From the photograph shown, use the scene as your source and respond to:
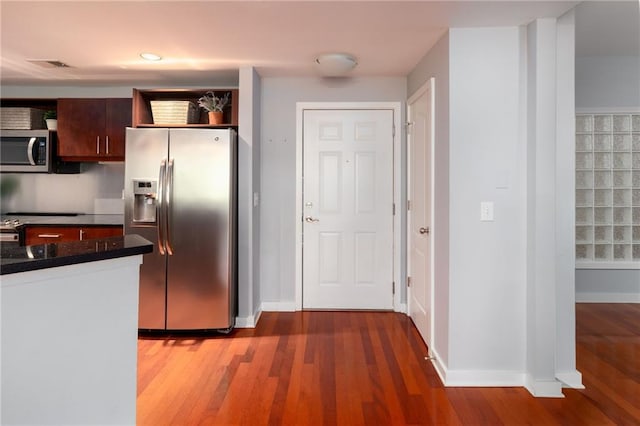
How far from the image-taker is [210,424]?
82.2 inches

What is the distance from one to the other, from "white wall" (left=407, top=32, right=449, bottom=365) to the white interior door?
10cm

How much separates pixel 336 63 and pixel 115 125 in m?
2.21

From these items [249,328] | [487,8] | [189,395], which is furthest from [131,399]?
[487,8]

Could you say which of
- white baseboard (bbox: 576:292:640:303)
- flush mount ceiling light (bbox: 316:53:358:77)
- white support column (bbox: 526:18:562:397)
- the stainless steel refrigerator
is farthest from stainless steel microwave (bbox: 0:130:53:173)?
white baseboard (bbox: 576:292:640:303)

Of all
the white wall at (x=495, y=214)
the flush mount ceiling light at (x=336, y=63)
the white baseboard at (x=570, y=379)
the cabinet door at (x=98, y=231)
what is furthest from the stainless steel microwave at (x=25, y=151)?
the white baseboard at (x=570, y=379)

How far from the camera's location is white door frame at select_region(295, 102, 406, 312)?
3930mm

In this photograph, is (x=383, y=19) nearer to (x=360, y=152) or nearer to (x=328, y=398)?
(x=360, y=152)

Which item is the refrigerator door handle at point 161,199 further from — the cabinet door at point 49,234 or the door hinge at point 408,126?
the door hinge at point 408,126

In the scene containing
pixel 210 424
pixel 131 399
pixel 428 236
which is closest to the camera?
pixel 131 399

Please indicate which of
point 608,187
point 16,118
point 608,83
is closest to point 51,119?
point 16,118

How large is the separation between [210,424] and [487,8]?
2.72 meters

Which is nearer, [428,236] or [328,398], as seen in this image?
[328,398]

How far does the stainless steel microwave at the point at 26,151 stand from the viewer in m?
3.82

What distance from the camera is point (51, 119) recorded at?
394 cm
